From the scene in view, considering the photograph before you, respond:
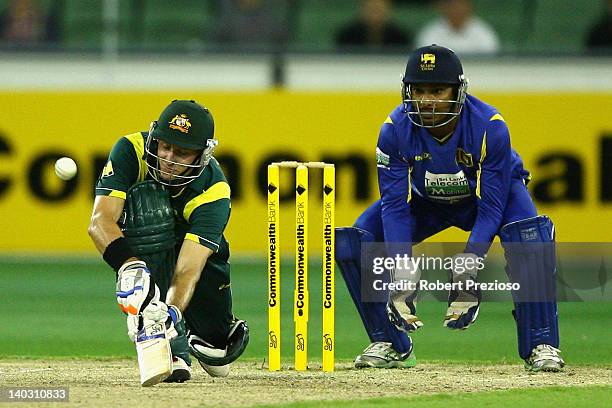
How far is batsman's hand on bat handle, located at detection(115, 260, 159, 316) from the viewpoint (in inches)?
227

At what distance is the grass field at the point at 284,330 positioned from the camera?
280 inches

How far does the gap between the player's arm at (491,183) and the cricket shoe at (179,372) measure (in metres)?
1.46

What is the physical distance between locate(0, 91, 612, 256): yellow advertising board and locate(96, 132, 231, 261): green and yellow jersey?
5.90 meters

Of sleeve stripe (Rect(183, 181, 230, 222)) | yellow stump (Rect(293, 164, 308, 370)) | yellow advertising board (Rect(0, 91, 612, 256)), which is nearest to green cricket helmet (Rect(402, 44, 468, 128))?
yellow stump (Rect(293, 164, 308, 370))

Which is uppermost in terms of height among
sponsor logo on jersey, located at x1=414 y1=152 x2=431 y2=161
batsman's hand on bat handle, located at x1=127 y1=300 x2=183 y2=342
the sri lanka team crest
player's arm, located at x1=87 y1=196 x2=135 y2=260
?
the sri lanka team crest

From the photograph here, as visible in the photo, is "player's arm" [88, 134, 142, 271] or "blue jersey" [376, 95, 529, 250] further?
"blue jersey" [376, 95, 529, 250]

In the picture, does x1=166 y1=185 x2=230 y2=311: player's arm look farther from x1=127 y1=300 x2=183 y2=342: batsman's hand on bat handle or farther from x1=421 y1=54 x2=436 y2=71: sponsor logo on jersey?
x1=421 y1=54 x2=436 y2=71: sponsor logo on jersey

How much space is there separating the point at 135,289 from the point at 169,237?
687 mm

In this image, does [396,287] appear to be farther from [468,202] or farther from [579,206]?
[579,206]

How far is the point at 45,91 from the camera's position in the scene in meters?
12.7

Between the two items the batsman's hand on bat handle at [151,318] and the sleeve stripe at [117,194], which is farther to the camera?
the sleeve stripe at [117,194]

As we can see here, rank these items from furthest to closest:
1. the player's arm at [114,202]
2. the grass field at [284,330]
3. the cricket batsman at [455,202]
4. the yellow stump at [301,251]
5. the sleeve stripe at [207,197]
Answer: the grass field at [284,330] < the cricket batsman at [455,202] < the yellow stump at [301,251] < the sleeve stripe at [207,197] < the player's arm at [114,202]

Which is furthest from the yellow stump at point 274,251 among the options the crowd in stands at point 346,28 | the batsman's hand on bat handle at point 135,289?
the crowd in stands at point 346,28

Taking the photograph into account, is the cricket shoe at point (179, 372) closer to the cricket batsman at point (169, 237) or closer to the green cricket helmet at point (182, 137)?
the cricket batsman at point (169, 237)
